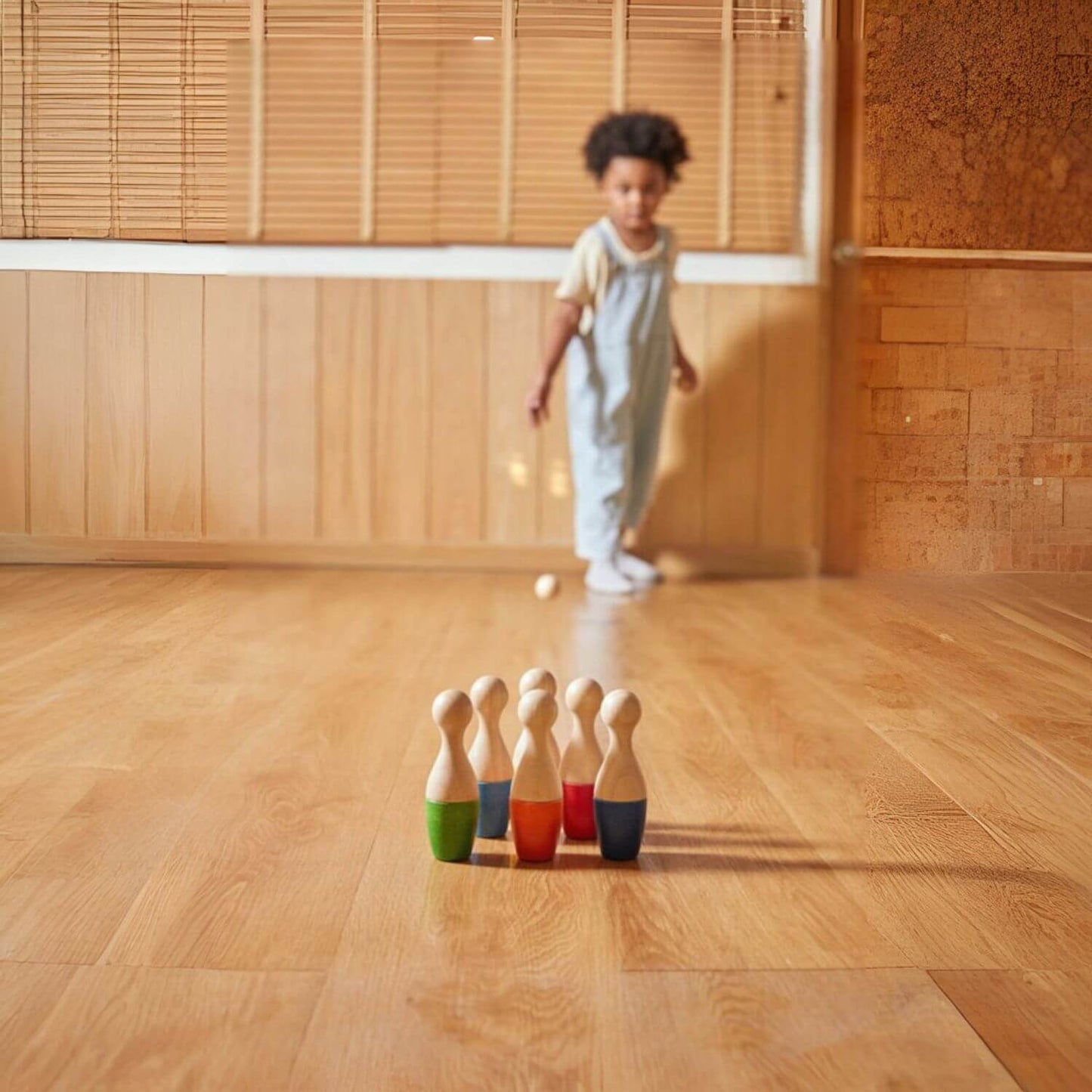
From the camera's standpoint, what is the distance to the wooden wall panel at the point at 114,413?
1850mm

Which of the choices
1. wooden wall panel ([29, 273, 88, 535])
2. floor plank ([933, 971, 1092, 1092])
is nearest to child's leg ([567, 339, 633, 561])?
wooden wall panel ([29, 273, 88, 535])

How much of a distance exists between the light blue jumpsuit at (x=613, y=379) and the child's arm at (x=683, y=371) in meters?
0.01

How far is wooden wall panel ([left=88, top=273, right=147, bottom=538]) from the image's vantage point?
1.85m

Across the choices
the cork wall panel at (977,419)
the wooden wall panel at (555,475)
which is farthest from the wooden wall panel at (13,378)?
the cork wall panel at (977,419)

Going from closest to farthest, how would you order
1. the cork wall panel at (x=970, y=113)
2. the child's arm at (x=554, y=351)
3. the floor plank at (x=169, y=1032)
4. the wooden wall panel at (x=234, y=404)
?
the floor plank at (x=169, y=1032), the cork wall panel at (x=970, y=113), the child's arm at (x=554, y=351), the wooden wall panel at (x=234, y=404)

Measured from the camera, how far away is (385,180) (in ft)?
6.40

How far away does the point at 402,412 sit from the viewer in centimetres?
199

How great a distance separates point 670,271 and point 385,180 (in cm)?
45

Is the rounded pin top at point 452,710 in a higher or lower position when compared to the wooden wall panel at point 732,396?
lower

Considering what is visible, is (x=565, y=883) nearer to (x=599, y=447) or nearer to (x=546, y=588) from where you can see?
(x=546, y=588)

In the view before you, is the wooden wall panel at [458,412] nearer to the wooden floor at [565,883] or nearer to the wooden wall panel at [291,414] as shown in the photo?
the wooden wall panel at [291,414]

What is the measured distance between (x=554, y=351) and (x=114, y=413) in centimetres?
65

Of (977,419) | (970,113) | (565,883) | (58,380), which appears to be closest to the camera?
(565,883)

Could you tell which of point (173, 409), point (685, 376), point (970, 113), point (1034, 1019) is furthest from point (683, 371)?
point (1034, 1019)
